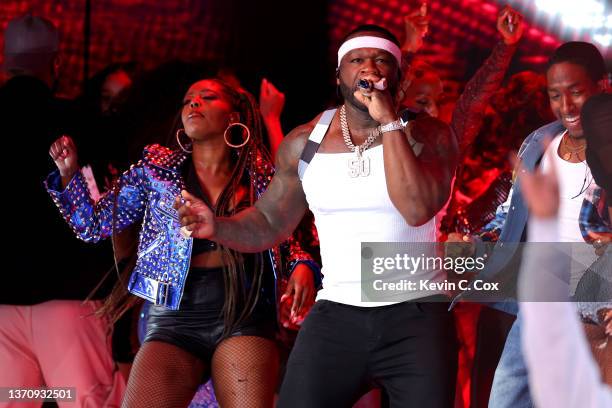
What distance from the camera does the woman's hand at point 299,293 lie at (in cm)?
409

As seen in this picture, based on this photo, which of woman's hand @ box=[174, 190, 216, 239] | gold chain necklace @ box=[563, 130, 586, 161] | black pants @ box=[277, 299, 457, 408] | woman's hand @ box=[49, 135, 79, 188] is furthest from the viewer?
woman's hand @ box=[49, 135, 79, 188]

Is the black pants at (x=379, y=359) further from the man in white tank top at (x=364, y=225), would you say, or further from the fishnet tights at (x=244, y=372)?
the fishnet tights at (x=244, y=372)

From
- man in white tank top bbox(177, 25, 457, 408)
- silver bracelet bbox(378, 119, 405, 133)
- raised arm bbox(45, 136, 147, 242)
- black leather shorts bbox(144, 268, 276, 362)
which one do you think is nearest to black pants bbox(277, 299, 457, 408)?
man in white tank top bbox(177, 25, 457, 408)

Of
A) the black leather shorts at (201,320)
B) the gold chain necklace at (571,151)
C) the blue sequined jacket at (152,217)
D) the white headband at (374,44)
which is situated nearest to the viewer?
the white headband at (374,44)

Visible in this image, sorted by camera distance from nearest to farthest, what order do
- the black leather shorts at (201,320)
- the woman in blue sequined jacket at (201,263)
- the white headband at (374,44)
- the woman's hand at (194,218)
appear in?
1. the woman's hand at (194,218)
2. the white headband at (374,44)
3. the woman in blue sequined jacket at (201,263)
4. the black leather shorts at (201,320)

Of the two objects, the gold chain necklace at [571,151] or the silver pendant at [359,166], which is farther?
the gold chain necklace at [571,151]

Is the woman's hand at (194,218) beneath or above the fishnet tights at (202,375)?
above

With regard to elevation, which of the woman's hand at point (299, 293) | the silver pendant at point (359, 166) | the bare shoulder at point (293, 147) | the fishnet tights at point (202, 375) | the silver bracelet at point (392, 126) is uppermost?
the silver bracelet at point (392, 126)

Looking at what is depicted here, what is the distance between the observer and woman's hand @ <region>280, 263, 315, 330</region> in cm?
409

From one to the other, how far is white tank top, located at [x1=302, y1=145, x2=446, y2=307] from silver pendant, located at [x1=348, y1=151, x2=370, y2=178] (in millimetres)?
14

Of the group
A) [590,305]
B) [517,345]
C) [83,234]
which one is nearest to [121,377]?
[83,234]

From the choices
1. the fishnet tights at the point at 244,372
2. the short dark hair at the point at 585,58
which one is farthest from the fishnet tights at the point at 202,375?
the short dark hair at the point at 585,58

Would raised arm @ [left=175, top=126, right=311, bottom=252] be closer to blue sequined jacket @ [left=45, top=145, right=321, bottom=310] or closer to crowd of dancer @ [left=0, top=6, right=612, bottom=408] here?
crowd of dancer @ [left=0, top=6, right=612, bottom=408]

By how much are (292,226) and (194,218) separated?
0.48 m
